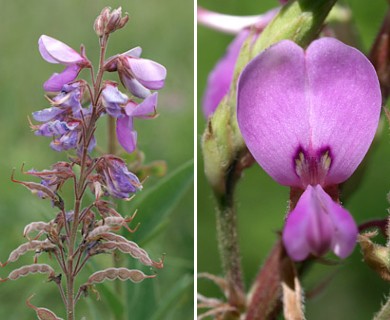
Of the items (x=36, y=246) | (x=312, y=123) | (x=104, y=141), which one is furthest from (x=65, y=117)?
(x=104, y=141)

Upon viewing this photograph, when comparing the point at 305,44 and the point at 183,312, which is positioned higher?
the point at 305,44

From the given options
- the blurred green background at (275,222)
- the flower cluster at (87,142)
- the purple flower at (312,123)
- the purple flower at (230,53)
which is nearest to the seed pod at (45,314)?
the flower cluster at (87,142)

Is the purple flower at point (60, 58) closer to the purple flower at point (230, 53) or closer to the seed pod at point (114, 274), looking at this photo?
the seed pod at point (114, 274)

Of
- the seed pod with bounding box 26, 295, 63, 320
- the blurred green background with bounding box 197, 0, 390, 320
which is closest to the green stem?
the seed pod with bounding box 26, 295, 63, 320

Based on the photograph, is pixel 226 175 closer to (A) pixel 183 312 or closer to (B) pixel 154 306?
(B) pixel 154 306

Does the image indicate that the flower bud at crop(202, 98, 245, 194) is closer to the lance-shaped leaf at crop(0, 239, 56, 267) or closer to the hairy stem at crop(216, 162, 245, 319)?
the hairy stem at crop(216, 162, 245, 319)

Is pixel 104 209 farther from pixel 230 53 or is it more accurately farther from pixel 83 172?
pixel 230 53

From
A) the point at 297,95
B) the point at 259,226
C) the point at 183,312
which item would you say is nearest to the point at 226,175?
the point at 297,95
